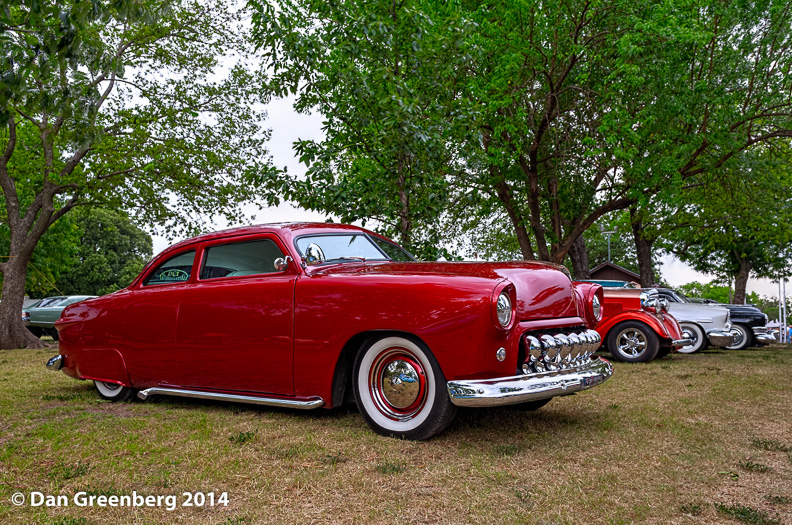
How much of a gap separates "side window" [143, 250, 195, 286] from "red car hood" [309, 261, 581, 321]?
149 centimetres

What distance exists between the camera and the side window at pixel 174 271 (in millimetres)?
5719

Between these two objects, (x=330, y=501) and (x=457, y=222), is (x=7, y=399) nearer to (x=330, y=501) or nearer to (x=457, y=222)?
(x=330, y=501)

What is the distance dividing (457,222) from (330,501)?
18954 mm

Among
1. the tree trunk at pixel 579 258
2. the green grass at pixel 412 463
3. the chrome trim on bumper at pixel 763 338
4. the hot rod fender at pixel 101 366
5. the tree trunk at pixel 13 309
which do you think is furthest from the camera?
the tree trunk at pixel 579 258

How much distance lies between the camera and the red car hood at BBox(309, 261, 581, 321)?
4273 mm

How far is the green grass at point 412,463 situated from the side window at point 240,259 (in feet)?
3.98

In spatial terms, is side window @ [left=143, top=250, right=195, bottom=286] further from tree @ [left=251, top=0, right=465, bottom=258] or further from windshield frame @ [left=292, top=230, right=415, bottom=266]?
tree @ [left=251, top=0, right=465, bottom=258]

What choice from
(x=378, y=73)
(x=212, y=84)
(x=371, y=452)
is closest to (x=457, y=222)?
(x=212, y=84)

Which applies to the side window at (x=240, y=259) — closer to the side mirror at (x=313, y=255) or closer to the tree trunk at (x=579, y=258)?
the side mirror at (x=313, y=255)

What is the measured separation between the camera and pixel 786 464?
3.77 m

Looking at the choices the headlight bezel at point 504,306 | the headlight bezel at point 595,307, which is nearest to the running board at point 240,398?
the headlight bezel at point 504,306

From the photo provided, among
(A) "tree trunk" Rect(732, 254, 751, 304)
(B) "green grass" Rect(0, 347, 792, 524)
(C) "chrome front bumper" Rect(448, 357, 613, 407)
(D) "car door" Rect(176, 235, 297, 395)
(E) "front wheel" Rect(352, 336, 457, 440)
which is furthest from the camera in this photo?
(A) "tree trunk" Rect(732, 254, 751, 304)

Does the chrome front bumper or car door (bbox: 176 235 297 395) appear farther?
car door (bbox: 176 235 297 395)

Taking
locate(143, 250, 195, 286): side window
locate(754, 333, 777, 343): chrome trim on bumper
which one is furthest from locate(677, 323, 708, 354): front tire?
locate(143, 250, 195, 286): side window
